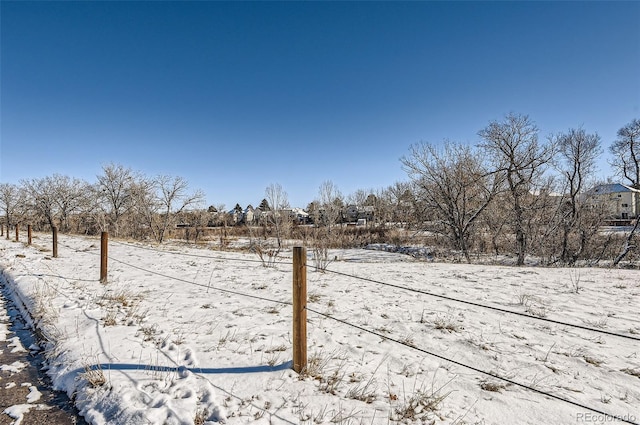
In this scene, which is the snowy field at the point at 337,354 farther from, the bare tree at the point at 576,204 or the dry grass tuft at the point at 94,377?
the bare tree at the point at 576,204

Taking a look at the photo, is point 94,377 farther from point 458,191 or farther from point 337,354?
point 458,191

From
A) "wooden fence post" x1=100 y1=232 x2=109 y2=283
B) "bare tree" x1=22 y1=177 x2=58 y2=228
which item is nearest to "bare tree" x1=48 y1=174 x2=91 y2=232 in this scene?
"bare tree" x1=22 y1=177 x2=58 y2=228

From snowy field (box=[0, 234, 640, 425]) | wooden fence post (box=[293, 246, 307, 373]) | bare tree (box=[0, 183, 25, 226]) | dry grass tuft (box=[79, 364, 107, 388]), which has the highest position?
bare tree (box=[0, 183, 25, 226])

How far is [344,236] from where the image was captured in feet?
100

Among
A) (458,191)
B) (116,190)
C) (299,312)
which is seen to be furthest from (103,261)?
(116,190)

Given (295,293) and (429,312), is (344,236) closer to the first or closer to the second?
(429,312)

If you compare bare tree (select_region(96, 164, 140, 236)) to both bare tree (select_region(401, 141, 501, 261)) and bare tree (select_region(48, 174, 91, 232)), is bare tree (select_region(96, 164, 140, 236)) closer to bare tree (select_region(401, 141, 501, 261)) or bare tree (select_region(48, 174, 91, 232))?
bare tree (select_region(48, 174, 91, 232))

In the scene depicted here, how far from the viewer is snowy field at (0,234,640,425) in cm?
246

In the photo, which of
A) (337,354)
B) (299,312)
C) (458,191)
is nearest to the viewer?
(299,312)

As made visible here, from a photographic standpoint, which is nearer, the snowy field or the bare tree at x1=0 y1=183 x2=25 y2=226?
the snowy field

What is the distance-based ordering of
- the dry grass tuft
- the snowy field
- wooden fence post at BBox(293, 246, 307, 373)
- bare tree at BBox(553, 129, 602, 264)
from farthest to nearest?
bare tree at BBox(553, 129, 602, 264) < wooden fence post at BBox(293, 246, 307, 373) < the dry grass tuft < the snowy field

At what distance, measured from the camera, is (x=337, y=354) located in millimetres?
3430

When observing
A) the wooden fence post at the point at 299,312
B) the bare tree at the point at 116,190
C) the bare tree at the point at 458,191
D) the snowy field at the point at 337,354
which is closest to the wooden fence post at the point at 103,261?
the snowy field at the point at 337,354

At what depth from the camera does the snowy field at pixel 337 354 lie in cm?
246
